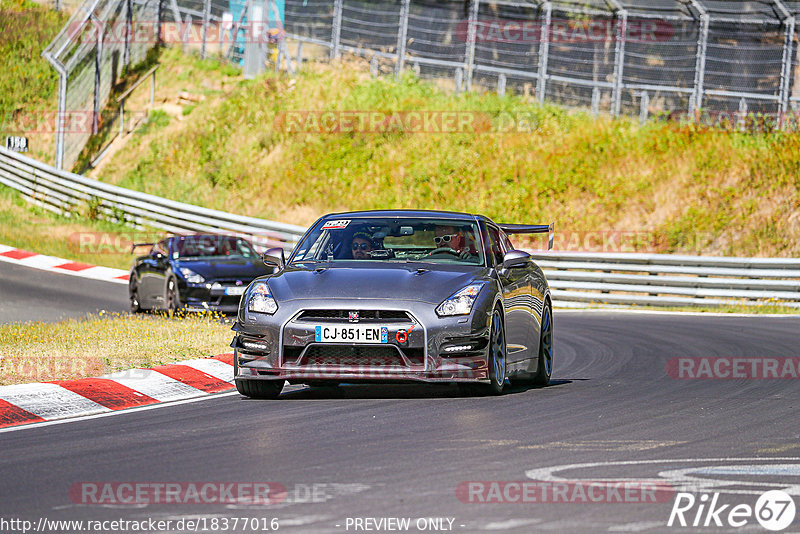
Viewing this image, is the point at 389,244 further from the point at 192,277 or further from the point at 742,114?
the point at 742,114

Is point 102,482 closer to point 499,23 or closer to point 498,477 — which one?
point 498,477

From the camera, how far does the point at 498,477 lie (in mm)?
6262

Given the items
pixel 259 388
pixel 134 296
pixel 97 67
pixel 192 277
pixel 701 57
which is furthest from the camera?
pixel 97 67

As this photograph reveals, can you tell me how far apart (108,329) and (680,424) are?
815 cm

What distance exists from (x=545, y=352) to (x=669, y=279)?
42.3 feet

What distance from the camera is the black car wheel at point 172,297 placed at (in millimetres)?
19048

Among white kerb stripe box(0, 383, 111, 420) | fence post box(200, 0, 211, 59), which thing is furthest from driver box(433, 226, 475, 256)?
fence post box(200, 0, 211, 59)

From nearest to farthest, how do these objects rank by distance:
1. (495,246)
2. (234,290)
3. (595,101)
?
(495,246), (234,290), (595,101)

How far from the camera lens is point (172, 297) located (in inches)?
757

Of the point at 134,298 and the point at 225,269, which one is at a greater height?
the point at 225,269

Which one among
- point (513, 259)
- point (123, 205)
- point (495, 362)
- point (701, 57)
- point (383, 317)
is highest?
point (701, 57)

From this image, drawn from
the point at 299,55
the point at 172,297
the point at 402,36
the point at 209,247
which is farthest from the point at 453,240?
the point at 299,55

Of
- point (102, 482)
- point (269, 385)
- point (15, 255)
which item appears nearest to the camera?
point (102, 482)

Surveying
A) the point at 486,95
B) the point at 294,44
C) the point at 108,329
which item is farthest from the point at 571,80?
the point at 108,329
